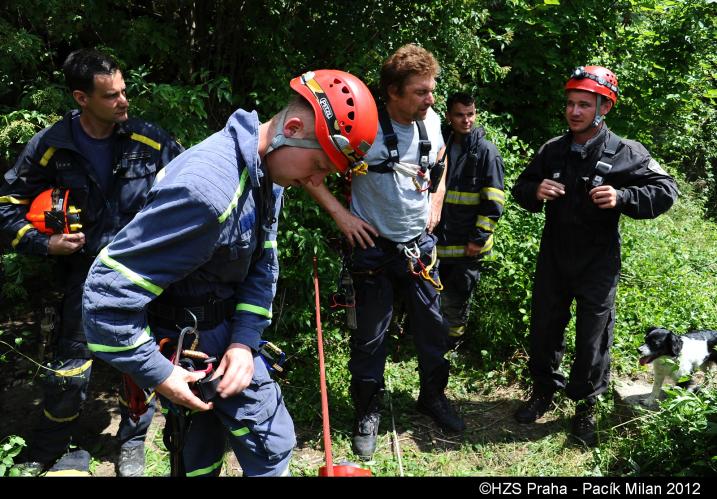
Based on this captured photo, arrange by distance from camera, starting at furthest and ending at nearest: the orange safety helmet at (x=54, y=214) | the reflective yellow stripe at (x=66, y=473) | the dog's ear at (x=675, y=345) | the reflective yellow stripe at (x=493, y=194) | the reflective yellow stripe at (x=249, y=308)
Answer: the reflective yellow stripe at (x=493, y=194), the dog's ear at (x=675, y=345), the orange safety helmet at (x=54, y=214), the reflective yellow stripe at (x=66, y=473), the reflective yellow stripe at (x=249, y=308)

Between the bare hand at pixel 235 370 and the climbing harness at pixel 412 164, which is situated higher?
the climbing harness at pixel 412 164

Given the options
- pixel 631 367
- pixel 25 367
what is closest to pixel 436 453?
pixel 631 367

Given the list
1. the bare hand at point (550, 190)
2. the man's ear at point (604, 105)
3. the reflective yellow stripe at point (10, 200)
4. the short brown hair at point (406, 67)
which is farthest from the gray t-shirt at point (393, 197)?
the reflective yellow stripe at point (10, 200)

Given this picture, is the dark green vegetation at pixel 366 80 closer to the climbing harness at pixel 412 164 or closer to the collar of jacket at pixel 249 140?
the climbing harness at pixel 412 164

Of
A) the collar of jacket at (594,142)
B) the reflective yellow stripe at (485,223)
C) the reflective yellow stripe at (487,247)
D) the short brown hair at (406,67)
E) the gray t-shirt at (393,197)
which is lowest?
the reflective yellow stripe at (487,247)

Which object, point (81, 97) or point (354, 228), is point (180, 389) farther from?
point (81, 97)

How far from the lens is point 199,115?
173 inches

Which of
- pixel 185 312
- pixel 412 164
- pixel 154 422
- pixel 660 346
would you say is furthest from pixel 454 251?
pixel 185 312

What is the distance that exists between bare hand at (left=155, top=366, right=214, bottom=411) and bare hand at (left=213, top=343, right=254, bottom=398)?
0.34 ft

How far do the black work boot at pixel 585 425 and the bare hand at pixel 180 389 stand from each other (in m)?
3.04

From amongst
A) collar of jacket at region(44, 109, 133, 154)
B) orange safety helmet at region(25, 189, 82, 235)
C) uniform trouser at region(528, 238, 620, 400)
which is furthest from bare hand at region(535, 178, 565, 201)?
orange safety helmet at region(25, 189, 82, 235)

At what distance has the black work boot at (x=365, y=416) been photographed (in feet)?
14.0

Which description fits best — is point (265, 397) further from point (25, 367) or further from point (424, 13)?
point (424, 13)

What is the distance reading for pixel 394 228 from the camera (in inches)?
162
